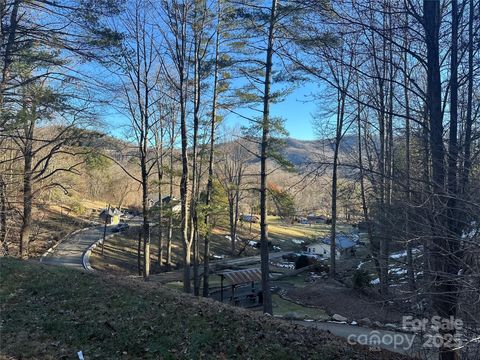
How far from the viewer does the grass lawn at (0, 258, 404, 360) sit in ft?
17.2

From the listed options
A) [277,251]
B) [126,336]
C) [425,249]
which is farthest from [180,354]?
[277,251]

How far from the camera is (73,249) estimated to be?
32656 mm

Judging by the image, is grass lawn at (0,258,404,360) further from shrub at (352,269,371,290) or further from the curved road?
shrub at (352,269,371,290)

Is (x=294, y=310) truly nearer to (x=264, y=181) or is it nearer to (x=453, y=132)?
(x=264, y=181)

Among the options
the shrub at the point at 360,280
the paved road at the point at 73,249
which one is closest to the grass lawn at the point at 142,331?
the shrub at the point at 360,280

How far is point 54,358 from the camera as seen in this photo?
4.88 metres

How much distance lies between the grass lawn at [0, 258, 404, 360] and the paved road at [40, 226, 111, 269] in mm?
17733

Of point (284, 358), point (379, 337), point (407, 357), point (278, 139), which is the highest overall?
point (278, 139)

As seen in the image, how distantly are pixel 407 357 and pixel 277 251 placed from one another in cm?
4183

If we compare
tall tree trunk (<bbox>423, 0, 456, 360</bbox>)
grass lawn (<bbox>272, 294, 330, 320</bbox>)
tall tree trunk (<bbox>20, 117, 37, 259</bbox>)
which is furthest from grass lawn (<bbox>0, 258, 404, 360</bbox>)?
tall tree trunk (<bbox>20, 117, 37, 259</bbox>)

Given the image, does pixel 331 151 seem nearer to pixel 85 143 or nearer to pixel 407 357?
pixel 85 143

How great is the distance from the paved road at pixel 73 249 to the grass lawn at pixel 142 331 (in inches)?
698

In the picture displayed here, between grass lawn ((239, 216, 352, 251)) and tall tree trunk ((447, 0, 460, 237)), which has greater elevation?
tall tree trunk ((447, 0, 460, 237))

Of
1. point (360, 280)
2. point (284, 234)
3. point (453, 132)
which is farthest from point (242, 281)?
point (284, 234)
